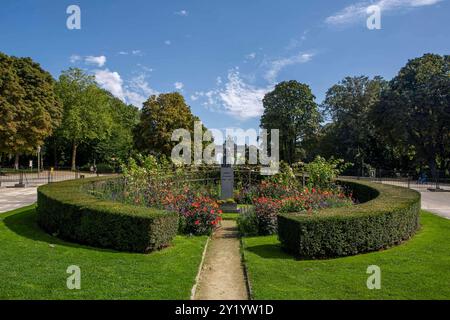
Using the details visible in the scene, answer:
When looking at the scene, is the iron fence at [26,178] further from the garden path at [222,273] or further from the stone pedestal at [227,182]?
the garden path at [222,273]

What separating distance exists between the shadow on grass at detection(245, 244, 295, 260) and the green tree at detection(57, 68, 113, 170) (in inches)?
1593

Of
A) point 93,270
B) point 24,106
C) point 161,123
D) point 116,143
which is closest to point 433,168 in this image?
point 161,123

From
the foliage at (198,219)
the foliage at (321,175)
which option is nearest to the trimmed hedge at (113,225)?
the foliage at (198,219)

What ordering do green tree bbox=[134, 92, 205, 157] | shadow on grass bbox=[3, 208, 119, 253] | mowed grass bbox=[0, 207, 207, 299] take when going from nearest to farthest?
mowed grass bbox=[0, 207, 207, 299], shadow on grass bbox=[3, 208, 119, 253], green tree bbox=[134, 92, 205, 157]

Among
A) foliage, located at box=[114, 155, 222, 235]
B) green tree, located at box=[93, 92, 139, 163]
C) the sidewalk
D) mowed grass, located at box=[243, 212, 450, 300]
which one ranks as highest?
green tree, located at box=[93, 92, 139, 163]

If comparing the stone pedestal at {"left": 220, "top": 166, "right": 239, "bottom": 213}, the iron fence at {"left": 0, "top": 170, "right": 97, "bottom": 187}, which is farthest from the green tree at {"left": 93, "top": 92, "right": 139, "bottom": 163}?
the stone pedestal at {"left": 220, "top": 166, "right": 239, "bottom": 213}

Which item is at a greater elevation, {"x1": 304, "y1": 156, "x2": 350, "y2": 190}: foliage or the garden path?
{"x1": 304, "y1": 156, "x2": 350, "y2": 190}: foliage

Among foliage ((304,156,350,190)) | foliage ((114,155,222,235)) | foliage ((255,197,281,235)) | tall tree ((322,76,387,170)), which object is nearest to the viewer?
foliage ((255,197,281,235))

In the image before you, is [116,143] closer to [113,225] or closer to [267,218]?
[267,218]

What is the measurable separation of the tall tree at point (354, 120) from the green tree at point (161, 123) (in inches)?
689

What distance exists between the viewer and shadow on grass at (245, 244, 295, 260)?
8.09 metres

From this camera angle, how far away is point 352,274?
6.78m

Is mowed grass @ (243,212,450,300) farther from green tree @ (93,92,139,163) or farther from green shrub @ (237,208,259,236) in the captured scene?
green tree @ (93,92,139,163)

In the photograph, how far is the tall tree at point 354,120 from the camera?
42.4 meters
